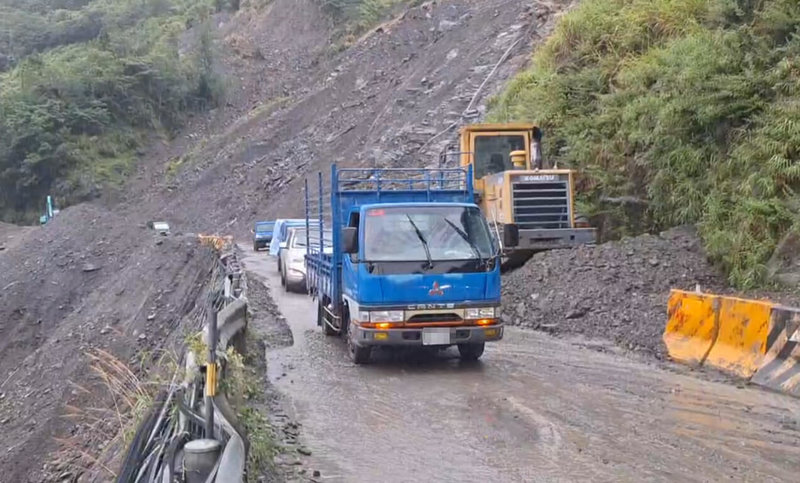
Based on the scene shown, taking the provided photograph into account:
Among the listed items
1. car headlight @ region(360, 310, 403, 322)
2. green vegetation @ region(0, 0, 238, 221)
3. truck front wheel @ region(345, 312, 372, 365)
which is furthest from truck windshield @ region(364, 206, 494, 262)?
green vegetation @ region(0, 0, 238, 221)

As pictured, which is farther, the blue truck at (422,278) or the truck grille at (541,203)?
the truck grille at (541,203)

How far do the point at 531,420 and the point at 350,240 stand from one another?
11.7 ft

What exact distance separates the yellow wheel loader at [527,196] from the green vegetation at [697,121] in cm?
147

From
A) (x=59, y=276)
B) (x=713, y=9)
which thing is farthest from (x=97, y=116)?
(x=713, y=9)

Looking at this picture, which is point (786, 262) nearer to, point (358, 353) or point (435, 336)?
point (435, 336)

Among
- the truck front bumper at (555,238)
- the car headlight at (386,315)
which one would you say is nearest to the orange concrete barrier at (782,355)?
the car headlight at (386,315)

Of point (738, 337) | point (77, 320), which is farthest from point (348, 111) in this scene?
point (738, 337)

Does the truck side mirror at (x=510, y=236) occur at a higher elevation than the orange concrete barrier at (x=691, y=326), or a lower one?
higher

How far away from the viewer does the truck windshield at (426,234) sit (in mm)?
10820

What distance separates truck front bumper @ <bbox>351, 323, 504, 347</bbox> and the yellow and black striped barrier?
2.66 metres

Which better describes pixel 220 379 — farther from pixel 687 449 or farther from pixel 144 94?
pixel 144 94

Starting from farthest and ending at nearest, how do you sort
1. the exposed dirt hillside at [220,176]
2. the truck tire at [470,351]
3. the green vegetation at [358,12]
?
the green vegetation at [358,12]
the exposed dirt hillside at [220,176]
the truck tire at [470,351]

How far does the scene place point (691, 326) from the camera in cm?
1133

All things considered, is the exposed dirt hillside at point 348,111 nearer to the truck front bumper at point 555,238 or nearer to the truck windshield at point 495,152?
the truck windshield at point 495,152
